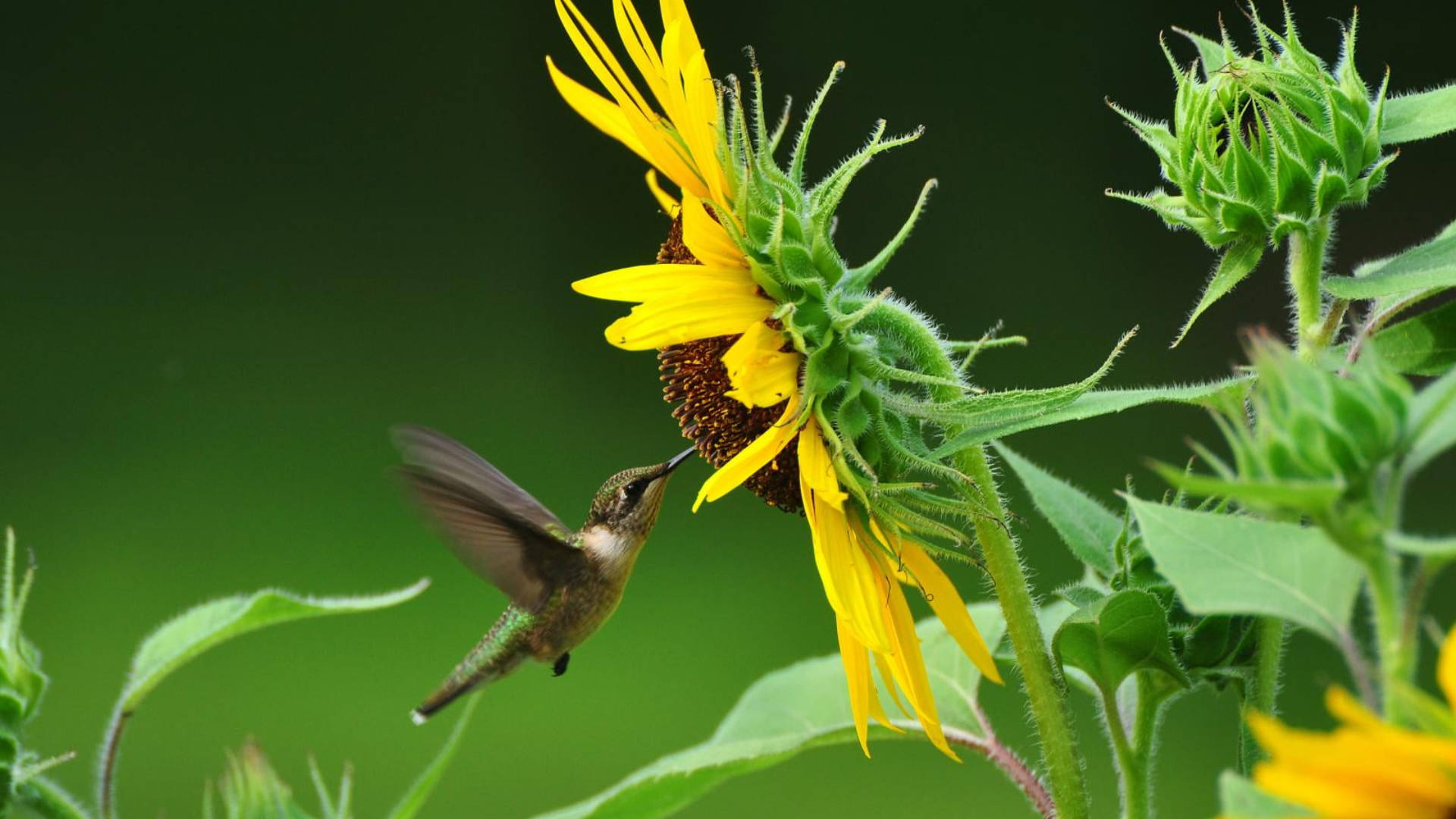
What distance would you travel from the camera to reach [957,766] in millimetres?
2477

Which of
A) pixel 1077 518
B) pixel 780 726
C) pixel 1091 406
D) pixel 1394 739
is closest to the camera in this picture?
pixel 1394 739

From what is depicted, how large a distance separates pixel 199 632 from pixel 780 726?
0.29 meters

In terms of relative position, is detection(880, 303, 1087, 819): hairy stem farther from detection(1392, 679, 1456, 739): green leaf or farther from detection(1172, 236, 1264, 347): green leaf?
detection(1392, 679, 1456, 739): green leaf

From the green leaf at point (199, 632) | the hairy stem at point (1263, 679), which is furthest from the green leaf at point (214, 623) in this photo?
the hairy stem at point (1263, 679)

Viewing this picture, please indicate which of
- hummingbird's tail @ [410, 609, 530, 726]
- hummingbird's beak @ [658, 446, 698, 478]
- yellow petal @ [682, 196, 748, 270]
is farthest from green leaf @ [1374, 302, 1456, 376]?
hummingbird's tail @ [410, 609, 530, 726]

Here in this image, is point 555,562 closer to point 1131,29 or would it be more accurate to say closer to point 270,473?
point 270,473

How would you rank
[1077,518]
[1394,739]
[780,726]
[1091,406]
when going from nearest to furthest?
1. [1394,739]
2. [1091,406]
3. [1077,518]
4. [780,726]

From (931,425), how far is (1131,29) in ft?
8.33

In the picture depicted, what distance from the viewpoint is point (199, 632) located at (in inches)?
27.4

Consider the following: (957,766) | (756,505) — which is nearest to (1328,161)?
(957,766)

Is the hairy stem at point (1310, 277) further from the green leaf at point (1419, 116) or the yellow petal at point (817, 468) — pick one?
the yellow petal at point (817, 468)

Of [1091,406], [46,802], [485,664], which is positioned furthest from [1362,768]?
[485,664]

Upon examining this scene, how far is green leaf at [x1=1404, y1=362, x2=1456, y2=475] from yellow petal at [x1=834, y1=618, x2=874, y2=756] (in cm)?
31

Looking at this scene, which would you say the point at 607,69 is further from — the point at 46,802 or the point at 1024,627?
the point at 46,802
